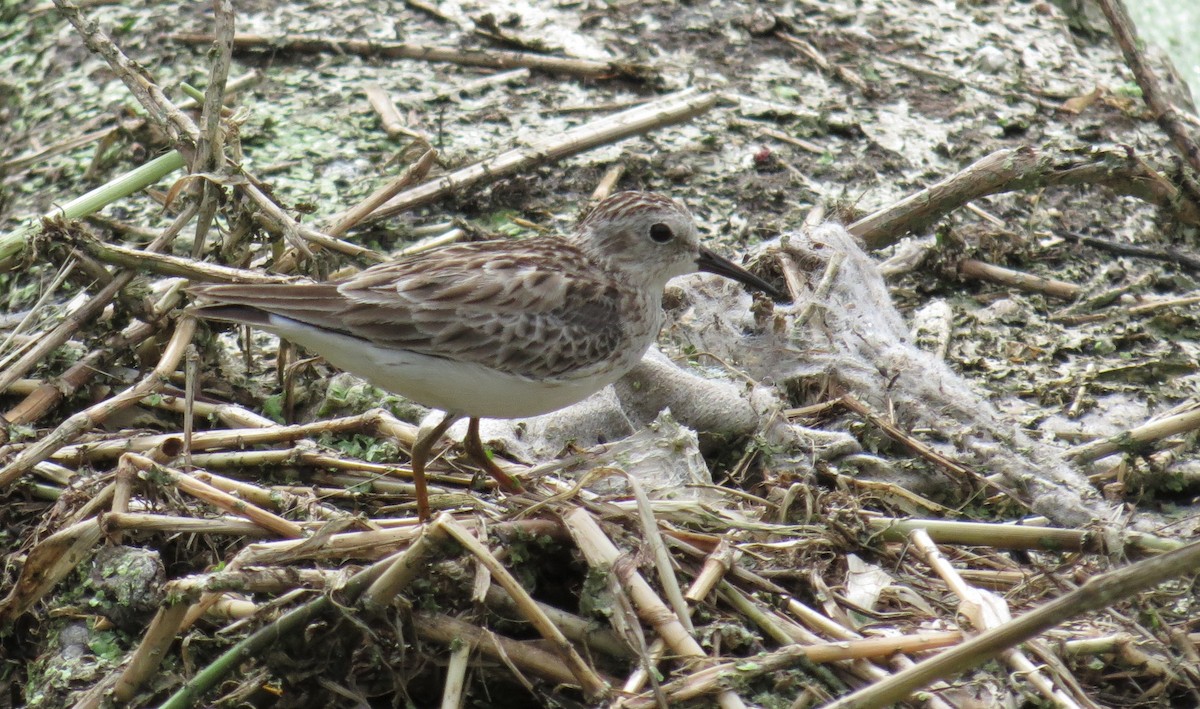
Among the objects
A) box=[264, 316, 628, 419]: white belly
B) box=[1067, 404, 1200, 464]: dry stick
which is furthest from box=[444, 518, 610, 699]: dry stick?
box=[1067, 404, 1200, 464]: dry stick

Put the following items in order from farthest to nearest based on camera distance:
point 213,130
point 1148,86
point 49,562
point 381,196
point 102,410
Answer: point 381,196 < point 1148,86 < point 213,130 < point 102,410 < point 49,562

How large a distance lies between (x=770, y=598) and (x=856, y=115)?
417 cm

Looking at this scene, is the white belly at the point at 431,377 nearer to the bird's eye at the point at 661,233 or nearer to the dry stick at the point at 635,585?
the dry stick at the point at 635,585

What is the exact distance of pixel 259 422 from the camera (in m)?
5.14

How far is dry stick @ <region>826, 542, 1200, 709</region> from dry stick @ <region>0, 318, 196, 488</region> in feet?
9.73

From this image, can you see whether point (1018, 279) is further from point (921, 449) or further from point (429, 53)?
point (429, 53)

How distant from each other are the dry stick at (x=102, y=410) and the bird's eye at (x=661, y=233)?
1.90 metres

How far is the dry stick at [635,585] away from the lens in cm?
383

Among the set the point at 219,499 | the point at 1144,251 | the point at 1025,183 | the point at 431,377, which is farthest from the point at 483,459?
the point at 1144,251

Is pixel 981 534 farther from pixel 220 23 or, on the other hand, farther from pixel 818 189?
pixel 220 23

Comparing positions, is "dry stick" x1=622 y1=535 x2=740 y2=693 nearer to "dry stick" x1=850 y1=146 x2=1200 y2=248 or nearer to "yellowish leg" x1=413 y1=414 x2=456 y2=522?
"yellowish leg" x1=413 y1=414 x2=456 y2=522

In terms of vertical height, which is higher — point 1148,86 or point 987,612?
point 1148,86

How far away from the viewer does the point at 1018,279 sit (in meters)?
6.48

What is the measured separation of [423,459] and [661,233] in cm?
135
